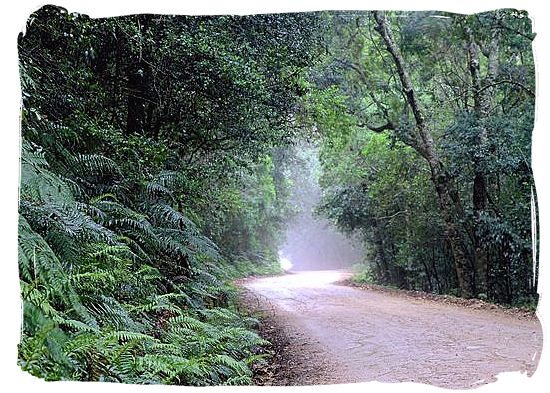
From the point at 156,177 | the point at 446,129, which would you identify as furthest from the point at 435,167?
the point at 156,177

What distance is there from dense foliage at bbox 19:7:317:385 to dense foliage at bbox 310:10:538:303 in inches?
20.6

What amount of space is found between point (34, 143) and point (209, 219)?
4.56 feet

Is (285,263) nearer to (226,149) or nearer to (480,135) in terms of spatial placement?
(226,149)

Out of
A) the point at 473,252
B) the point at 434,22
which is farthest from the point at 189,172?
the point at 473,252

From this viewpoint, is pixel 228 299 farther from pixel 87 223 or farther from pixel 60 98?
pixel 60 98

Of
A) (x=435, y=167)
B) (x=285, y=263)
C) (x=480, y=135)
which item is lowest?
(x=285, y=263)

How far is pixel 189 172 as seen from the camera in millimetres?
3965

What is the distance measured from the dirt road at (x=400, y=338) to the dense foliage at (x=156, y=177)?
16.1 inches

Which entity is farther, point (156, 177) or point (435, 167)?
point (435, 167)

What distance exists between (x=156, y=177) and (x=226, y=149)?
64 centimetres

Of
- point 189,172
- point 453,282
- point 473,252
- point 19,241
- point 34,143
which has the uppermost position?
point 34,143

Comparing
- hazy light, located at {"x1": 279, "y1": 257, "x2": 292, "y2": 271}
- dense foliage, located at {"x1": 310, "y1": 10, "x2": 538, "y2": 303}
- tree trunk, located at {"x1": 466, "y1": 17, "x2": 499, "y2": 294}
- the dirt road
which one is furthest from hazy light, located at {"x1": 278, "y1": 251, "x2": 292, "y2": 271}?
tree trunk, located at {"x1": 466, "y1": 17, "x2": 499, "y2": 294}

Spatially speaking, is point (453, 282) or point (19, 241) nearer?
point (19, 241)

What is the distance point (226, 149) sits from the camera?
4.08m
